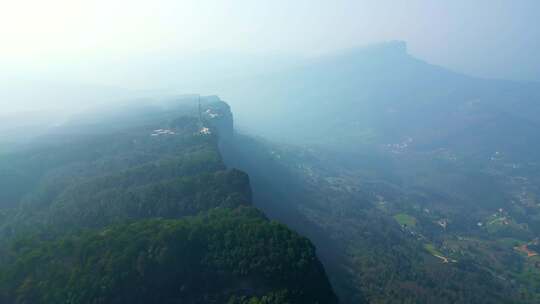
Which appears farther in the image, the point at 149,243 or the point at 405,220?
the point at 405,220

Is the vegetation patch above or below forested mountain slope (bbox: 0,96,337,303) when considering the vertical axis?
below

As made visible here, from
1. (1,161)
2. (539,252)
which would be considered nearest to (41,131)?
(1,161)

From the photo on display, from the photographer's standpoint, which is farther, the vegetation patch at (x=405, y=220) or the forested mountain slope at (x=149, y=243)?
the vegetation patch at (x=405, y=220)

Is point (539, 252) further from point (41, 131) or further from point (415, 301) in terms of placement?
point (41, 131)

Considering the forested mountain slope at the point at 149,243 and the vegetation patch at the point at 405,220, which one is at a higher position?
the forested mountain slope at the point at 149,243

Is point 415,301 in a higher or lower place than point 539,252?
higher

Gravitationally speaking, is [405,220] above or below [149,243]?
below

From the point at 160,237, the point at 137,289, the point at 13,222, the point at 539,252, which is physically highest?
the point at 160,237

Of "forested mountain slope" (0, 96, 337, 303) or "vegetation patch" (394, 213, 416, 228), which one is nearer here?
"forested mountain slope" (0, 96, 337, 303)
